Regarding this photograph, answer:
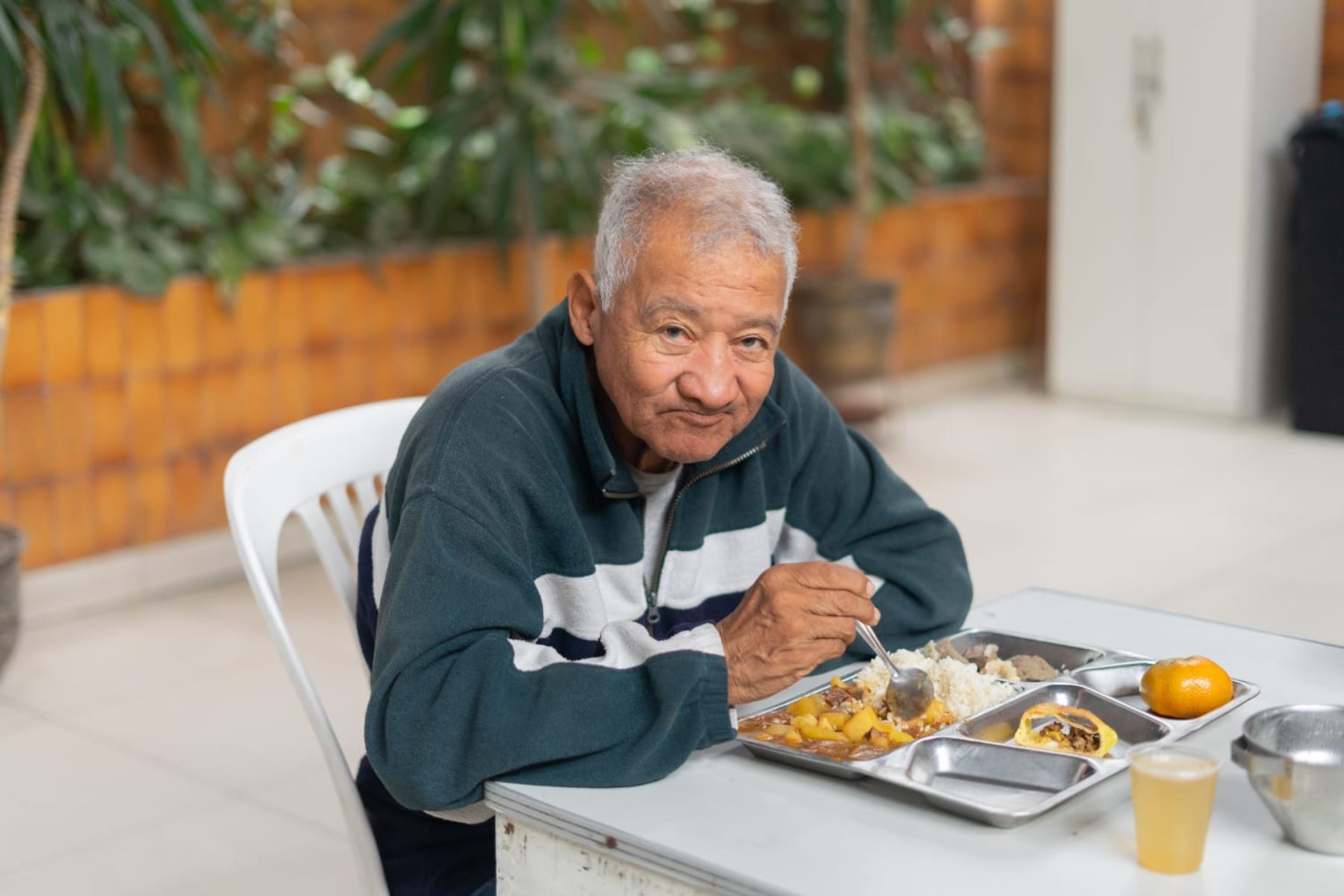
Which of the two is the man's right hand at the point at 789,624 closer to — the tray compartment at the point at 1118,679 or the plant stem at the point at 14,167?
the tray compartment at the point at 1118,679

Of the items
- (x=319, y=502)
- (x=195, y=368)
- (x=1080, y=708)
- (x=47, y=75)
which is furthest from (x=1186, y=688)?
(x=195, y=368)

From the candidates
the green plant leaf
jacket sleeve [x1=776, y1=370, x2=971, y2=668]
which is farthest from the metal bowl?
the green plant leaf

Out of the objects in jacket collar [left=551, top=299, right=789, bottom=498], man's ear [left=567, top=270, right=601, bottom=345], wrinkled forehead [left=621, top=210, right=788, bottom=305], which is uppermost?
wrinkled forehead [left=621, top=210, right=788, bottom=305]

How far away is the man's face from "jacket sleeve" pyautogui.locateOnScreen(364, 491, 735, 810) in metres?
0.22

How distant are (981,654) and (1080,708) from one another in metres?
0.19

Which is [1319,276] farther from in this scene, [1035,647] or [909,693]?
[909,693]

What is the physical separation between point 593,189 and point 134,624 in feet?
5.29

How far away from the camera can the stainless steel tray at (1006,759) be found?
1.16 meters

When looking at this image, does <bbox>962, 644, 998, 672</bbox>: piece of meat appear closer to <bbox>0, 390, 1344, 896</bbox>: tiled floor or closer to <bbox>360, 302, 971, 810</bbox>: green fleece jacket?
<bbox>360, 302, 971, 810</bbox>: green fleece jacket

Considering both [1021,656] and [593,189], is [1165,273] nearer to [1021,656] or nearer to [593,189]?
[593,189]

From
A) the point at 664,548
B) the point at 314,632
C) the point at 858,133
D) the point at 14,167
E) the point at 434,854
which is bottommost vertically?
the point at 314,632

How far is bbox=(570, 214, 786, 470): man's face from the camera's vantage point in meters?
1.42

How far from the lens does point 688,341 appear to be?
57.1 inches

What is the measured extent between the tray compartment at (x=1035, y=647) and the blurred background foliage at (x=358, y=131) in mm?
2042
